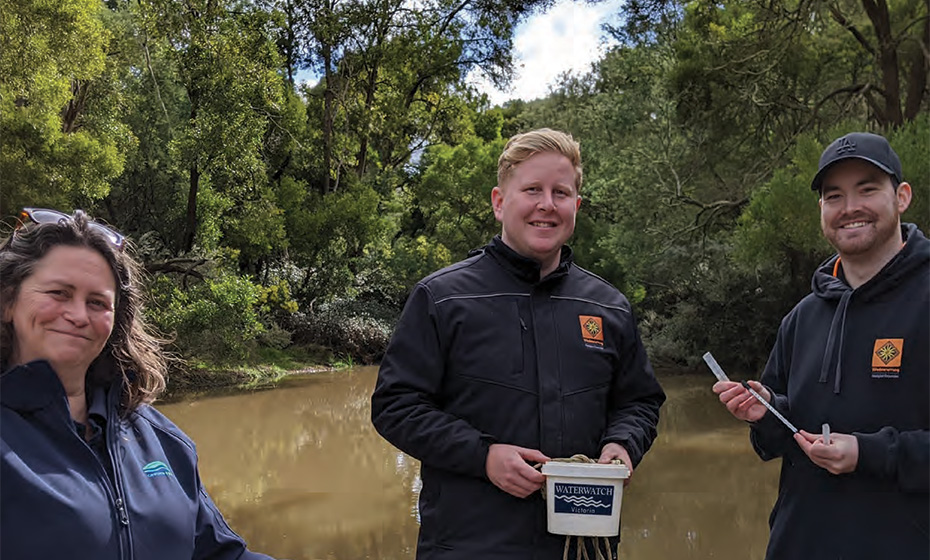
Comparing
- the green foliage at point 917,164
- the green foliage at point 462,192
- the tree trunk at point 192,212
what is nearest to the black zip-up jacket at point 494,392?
the green foliage at point 917,164

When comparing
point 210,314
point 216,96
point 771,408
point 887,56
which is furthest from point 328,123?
point 771,408

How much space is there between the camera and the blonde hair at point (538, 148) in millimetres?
2160

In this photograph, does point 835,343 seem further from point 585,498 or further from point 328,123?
point 328,123

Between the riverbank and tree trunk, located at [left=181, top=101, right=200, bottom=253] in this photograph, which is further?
tree trunk, located at [left=181, top=101, right=200, bottom=253]

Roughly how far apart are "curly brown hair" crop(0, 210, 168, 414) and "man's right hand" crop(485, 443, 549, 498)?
0.81 metres

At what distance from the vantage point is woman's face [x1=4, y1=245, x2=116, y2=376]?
158 cm

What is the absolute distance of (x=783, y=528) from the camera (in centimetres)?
212

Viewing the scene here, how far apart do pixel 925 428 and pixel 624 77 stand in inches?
688

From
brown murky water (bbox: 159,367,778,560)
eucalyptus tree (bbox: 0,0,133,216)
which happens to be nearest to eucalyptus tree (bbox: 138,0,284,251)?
eucalyptus tree (bbox: 0,0,133,216)

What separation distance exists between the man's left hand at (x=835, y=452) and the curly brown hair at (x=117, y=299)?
160cm

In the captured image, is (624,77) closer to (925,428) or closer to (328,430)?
(328,430)

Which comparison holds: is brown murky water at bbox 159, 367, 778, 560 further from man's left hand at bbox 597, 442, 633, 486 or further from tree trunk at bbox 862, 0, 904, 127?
tree trunk at bbox 862, 0, 904, 127

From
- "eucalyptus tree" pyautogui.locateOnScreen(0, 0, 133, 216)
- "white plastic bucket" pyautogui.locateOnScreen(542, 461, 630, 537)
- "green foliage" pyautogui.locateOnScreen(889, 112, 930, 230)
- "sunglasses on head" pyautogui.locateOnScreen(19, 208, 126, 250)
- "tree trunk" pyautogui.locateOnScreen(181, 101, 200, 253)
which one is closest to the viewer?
"sunglasses on head" pyautogui.locateOnScreen(19, 208, 126, 250)

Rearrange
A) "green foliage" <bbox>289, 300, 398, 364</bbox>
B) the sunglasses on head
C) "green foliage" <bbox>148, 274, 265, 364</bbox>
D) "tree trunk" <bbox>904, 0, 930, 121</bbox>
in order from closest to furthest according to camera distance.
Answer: the sunglasses on head → "tree trunk" <bbox>904, 0, 930, 121</bbox> → "green foliage" <bbox>148, 274, 265, 364</bbox> → "green foliage" <bbox>289, 300, 398, 364</bbox>
